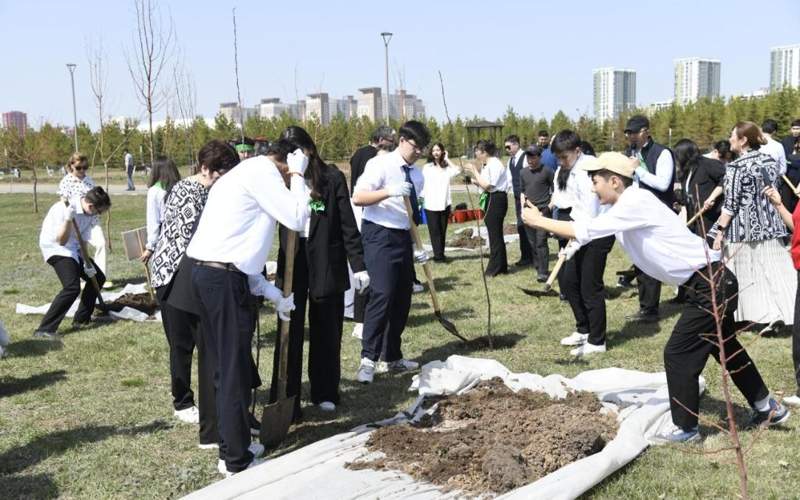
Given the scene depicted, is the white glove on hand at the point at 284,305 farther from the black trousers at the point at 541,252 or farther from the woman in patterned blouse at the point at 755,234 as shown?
the black trousers at the point at 541,252

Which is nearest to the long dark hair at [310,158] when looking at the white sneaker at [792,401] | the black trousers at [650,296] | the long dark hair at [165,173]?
the long dark hair at [165,173]

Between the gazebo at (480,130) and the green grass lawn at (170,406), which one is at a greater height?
the gazebo at (480,130)

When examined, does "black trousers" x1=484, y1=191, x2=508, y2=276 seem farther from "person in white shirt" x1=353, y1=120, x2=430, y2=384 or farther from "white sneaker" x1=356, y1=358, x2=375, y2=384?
"white sneaker" x1=356, y1=358, x2=375, y2=384

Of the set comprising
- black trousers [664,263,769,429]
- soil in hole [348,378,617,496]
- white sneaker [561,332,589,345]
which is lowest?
white sneaker [561,332,589,345]

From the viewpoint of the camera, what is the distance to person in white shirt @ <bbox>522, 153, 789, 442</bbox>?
443cm

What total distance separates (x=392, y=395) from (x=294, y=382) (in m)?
0.95

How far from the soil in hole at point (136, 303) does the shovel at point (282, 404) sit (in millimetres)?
4550

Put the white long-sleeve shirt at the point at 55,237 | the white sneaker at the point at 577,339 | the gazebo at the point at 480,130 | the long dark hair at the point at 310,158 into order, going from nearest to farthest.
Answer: the long dark hair at the point at 310,158
the white sneaker at the point at 577,339
the white long-sleeve shirt at the point at 55,237
the gazebo at the point at 480,130

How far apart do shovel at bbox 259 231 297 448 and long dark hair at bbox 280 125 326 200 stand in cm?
55

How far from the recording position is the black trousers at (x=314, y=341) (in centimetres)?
532

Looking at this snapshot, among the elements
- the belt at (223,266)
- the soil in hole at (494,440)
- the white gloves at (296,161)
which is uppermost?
the white gloves at (296,161)

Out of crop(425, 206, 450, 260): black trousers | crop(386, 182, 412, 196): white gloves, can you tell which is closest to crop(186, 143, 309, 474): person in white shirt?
crop(386, 182, 412, 196): white gloves

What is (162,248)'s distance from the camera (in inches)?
204

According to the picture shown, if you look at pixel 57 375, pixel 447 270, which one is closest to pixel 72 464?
pixel 57 375
